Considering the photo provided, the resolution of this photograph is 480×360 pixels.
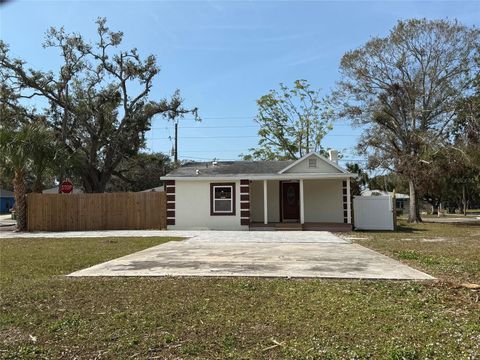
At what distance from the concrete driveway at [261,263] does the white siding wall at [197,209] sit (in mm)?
8289

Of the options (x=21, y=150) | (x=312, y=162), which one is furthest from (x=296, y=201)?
(x=21, y=150)

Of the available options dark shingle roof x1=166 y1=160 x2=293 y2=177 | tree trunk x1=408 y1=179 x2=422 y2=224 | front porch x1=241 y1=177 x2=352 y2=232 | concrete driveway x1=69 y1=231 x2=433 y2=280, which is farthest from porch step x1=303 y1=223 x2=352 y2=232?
tree trunk x1=408 y1=179 x2=422 y2=224

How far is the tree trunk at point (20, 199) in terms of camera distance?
69.8ft

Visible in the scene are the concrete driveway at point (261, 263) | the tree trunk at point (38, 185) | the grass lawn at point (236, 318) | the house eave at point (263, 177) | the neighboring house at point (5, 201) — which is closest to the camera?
the grass lawn at point (236, 318)

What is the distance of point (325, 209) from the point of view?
75.3 ft

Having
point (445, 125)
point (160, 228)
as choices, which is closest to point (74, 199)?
point (160, 228)

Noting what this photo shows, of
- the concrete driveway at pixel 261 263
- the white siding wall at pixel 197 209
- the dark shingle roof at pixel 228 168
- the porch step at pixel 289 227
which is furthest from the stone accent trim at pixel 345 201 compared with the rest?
the concrete driveway at pixel 261 263

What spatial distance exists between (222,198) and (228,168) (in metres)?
1.82

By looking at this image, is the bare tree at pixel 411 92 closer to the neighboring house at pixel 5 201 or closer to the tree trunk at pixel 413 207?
the tree trunk at pixel 413 207

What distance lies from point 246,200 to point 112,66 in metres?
17.6

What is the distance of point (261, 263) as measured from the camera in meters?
9.59

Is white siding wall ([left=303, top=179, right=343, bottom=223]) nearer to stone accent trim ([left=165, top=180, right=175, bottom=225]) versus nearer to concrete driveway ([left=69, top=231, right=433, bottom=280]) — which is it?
stone accent trim ([left=165, top=180, right=175, bottom=225])

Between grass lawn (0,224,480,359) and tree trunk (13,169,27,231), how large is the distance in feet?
47.3

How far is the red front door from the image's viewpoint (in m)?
23.1
